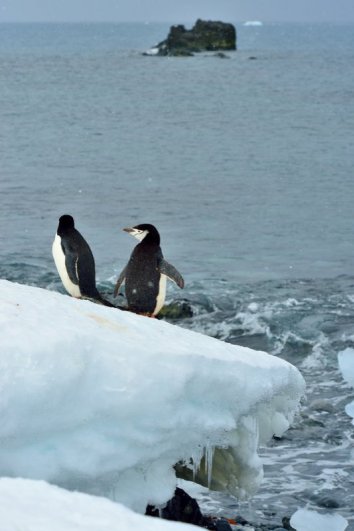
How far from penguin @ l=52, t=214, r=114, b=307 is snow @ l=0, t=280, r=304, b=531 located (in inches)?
225

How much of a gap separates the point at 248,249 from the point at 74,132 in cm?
3143

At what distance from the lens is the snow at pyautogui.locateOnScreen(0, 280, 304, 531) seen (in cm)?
611

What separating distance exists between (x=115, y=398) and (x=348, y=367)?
9.04 metres

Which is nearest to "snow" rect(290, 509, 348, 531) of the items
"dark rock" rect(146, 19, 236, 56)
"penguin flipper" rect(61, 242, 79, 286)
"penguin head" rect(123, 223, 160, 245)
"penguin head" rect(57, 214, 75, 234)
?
"penguin head" rect(123, 223, 160, 245)

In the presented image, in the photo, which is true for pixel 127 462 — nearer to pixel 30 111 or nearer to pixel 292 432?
pixel 292 432

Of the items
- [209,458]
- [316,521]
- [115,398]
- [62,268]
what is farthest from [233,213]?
[115,398]

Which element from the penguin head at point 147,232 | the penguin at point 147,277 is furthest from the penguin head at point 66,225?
the penguin at point 147,277

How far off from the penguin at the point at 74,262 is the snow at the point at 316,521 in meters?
3.55

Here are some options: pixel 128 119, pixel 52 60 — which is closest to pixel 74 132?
pixel 128 119

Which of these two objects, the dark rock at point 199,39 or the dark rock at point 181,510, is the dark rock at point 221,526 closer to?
the dark rock at point 181,510

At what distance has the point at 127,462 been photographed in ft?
20.7

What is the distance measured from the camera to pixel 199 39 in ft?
411

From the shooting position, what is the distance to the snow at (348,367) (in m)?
13.6

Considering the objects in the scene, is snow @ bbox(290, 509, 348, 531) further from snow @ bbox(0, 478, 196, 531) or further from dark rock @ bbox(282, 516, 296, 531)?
snow @ bbox(0, 478, 196, 531)
